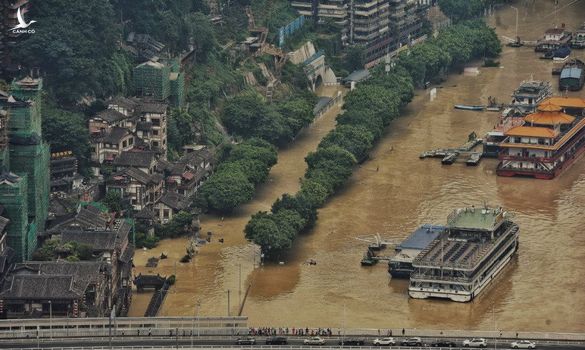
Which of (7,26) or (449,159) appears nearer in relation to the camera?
(7,26)

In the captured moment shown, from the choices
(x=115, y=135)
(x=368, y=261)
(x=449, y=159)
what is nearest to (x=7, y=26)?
(x=115, y=135)

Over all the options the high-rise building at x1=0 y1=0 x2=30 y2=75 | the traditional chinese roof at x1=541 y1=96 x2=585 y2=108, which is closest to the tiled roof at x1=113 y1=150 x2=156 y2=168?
the high-rise building at x1=0 y1=0 x2=30 y2=75

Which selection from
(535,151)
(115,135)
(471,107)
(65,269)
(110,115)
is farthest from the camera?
(471,107)

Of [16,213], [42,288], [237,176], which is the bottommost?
[237,176]

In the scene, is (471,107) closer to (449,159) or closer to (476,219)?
(449,159)

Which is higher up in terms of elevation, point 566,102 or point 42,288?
point 42,288

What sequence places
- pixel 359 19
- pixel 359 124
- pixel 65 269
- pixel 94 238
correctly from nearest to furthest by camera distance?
pixel 65 269, pixel 94 238, pixel 359 124, pixel 359 19

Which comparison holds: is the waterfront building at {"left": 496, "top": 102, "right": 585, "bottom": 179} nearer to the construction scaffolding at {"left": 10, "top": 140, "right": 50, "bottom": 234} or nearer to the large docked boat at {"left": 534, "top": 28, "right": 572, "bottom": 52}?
the construction scaffolding at {"left": 10, "top": 140, "right": 50, "bottom": 234}
